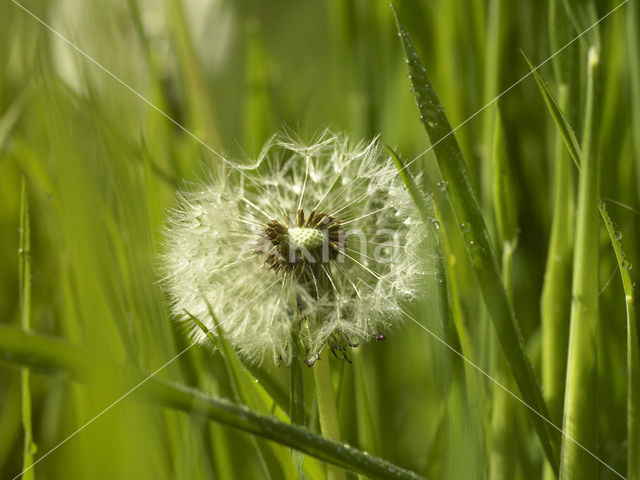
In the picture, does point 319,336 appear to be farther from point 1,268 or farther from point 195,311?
point 1,268

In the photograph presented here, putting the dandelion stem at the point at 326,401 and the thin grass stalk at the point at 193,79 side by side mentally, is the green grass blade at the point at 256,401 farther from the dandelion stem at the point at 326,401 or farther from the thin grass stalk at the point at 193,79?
the thin grass stalk at the point at 193,79

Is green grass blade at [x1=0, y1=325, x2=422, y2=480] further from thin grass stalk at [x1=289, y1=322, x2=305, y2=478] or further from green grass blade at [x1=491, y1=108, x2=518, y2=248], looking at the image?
green grass blade at [x1=491, y1=108, x2=518, y2=248]

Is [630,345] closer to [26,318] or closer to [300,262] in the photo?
[300,262]

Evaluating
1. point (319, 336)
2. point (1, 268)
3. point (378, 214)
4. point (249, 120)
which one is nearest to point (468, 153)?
point (378, 214)

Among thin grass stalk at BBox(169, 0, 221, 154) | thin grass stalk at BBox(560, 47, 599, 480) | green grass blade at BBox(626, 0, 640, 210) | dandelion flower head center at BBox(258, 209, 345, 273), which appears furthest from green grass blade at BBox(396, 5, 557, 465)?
thin grass stalk at BBox(169, 0, 221, 154)

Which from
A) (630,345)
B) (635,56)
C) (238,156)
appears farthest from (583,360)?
(238,156)

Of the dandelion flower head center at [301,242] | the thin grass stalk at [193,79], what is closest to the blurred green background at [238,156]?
the thin grass stalk at [193,79]
